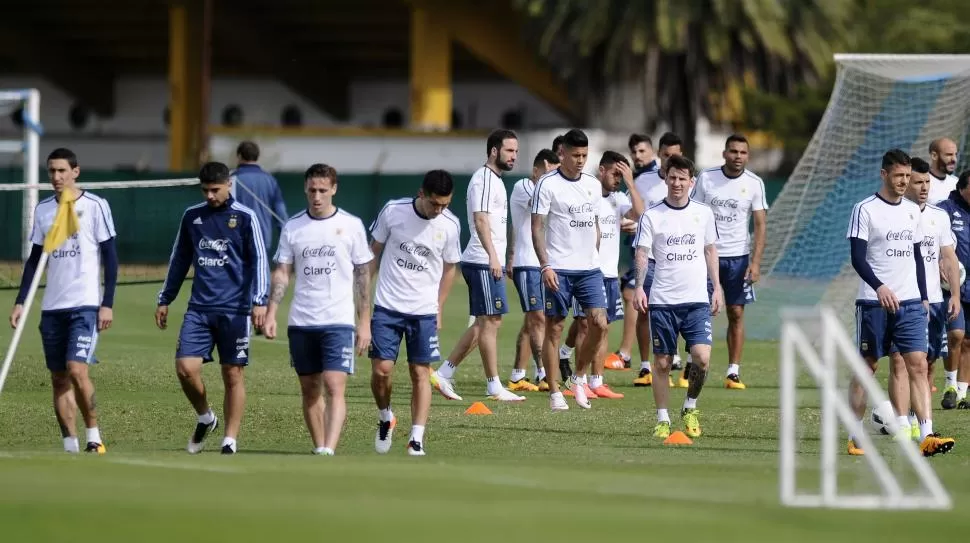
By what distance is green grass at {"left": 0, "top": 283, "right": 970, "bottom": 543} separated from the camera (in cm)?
834

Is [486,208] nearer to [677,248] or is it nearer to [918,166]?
[677,248]

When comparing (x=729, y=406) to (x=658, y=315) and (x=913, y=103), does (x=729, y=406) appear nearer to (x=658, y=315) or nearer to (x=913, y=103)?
(x=658, y=315)

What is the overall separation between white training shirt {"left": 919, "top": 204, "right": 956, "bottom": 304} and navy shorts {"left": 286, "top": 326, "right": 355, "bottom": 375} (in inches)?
168

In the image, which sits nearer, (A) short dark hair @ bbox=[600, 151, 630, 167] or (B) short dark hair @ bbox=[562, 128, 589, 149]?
(B) short dark hair @ bbox=[562, 128, 589, 149]

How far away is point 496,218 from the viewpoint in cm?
1570

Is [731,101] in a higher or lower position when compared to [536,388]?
higher

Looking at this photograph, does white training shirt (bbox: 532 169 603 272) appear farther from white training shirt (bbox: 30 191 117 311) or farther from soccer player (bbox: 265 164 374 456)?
white training shirt (bbox: 30 191 117 311)

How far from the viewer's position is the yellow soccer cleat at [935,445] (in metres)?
12.4

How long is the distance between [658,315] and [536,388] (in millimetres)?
3359

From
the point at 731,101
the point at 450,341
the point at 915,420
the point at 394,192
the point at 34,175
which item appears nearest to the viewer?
the point at 915,420

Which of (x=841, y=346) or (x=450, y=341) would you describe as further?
(x=450, y=341)

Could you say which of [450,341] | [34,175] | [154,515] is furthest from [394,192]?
[154,515]

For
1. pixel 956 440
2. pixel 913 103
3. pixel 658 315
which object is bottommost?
pixel 956 440

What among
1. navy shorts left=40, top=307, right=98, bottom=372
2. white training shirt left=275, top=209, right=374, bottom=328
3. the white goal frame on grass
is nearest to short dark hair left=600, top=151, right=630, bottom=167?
white training shirt left=275, top=209, right=374, bottom=328
